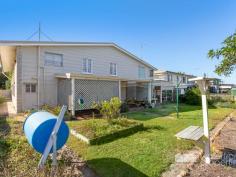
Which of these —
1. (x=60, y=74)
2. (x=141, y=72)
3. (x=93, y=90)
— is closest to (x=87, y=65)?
(x=93, y=90)

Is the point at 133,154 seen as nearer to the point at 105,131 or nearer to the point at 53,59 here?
the point at 105,131

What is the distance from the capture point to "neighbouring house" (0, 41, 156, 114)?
13508 mm

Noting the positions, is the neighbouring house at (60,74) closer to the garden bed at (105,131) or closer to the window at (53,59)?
the window at (53,59)

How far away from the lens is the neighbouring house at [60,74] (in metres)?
13.5

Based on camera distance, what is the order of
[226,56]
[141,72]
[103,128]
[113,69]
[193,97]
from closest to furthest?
[226,56]
[103,128]
[113,69]
[193,97]
[141,72]

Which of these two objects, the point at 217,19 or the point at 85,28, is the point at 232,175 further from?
the point at 85,28

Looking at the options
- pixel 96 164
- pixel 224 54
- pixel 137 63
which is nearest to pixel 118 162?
pixel 96 164

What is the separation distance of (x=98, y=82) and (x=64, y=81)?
272 centimetres

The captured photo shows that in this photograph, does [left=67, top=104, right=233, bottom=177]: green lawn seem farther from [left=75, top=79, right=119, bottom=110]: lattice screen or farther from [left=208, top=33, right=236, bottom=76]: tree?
[left=75, top=79, right=119, bottom=110]: lattice screen

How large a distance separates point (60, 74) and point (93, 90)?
2.84 m

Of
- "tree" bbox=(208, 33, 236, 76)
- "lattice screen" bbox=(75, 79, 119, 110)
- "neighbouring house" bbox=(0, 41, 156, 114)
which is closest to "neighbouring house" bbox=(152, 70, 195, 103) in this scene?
"lattice screen" bbox=(75, 79, 119, 110)

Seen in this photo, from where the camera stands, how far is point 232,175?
4754 millimetres

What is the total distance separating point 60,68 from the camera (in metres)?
15.6

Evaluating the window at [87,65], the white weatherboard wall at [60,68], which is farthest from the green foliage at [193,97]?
the window at [87,65]
